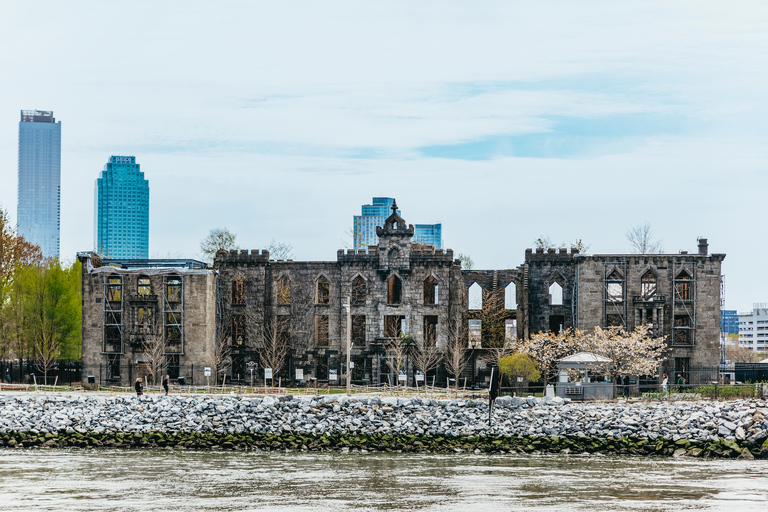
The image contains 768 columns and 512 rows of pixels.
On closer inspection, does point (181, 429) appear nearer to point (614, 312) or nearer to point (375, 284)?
point (375, 284)

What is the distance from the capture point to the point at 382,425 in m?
44.8

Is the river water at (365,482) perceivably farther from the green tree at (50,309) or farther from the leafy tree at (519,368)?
the green tree at (50,309)

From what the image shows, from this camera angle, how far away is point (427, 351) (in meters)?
64.4

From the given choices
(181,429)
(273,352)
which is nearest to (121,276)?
(273,352)

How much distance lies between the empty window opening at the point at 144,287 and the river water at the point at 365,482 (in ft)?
74.2

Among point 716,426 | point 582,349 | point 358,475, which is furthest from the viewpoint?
point 582,349

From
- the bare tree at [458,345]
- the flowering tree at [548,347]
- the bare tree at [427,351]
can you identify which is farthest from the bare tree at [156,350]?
the flowering tree at [548,347]

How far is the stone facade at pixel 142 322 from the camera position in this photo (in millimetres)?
62500

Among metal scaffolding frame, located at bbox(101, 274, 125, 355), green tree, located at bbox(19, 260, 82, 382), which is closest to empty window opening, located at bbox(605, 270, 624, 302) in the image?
metal scaffolding frame, located at bbox(101, 274, 125, 355)

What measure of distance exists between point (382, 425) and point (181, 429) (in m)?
8.98

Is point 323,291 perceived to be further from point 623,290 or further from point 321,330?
point 623,290

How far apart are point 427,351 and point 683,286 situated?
16471mm

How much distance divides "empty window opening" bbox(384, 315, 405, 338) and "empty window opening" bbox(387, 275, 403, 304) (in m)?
1.08

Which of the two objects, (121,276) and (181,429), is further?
(121,276)
